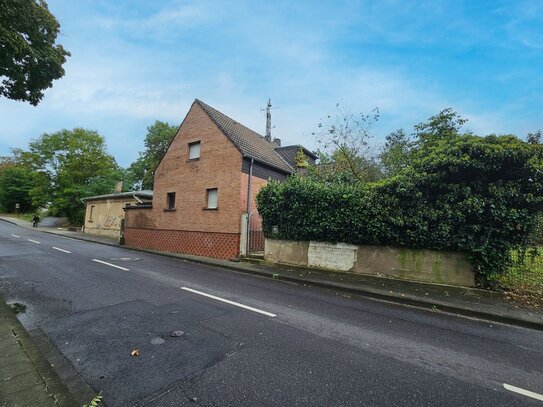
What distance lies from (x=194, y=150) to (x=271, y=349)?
15536 millimetres

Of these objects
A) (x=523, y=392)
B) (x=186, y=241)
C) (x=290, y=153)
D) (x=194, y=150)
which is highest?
(x=290, y=153)

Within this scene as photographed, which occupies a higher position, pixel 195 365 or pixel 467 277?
pixel 467 277

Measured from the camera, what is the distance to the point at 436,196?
9078mm

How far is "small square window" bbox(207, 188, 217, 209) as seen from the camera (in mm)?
16188

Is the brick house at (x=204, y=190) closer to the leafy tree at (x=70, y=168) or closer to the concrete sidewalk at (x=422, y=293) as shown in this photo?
the concrete sidewalk at (x=422, y=293)

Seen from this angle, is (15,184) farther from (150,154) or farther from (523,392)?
(523,392)

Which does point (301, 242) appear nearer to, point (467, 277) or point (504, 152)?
point (467, 277)

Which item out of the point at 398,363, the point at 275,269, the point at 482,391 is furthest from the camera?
the point at 275,269

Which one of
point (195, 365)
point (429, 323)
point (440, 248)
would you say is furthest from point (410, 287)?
point (195, 365)

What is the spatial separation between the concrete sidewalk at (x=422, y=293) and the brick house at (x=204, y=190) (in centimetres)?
425

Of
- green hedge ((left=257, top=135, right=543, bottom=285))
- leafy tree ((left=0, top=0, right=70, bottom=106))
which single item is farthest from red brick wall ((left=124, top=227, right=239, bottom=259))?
leafy tree ((left=0, top=0, right=70, bottom=106))

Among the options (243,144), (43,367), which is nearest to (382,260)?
(43,367)

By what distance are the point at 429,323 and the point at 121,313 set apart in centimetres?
626

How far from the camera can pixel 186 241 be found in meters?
16.8
